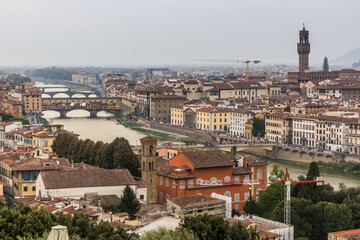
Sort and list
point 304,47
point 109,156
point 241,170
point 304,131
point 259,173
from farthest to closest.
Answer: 1. point 304,47
2. point 304,131
3. point 109,156
4. point 259,173
5. point 241,170

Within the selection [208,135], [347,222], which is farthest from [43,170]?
[208,135]

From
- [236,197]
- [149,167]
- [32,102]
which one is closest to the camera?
[149,167]

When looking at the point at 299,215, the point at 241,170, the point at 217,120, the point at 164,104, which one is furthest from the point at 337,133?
the point at 164,104

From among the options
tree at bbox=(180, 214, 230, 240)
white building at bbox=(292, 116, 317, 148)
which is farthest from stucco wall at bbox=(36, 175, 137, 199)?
white building at bbox=(292, 116, 317, 148)

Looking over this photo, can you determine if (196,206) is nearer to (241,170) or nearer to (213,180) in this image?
(213,180)

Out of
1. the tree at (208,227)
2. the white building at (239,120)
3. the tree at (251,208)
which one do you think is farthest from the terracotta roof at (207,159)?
the white building at (239,120)

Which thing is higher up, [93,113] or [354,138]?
[354,138]
